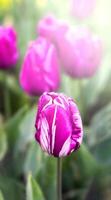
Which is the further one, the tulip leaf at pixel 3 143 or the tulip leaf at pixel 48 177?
the tulip leaf at pixel 3 143

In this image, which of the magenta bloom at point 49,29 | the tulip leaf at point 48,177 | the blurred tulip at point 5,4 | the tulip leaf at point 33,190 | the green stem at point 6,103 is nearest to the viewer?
the tulip leaf at point 33,190

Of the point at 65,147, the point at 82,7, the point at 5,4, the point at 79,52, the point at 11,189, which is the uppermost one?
the point at 5,4

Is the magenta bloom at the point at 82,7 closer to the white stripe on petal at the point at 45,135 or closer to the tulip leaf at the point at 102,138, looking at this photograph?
the tulip leaf at the point at 102,138

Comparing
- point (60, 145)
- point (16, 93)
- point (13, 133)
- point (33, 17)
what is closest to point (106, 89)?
point (16, 93)

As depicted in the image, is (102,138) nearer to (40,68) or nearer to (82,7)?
(40,68)

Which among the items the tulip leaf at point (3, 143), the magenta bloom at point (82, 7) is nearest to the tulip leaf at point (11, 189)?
the tulip leaf at point (3, 143)

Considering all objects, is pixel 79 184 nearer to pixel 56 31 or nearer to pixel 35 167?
pixel 35 167

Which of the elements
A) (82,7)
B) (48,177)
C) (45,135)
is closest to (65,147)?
(45,135)
